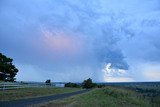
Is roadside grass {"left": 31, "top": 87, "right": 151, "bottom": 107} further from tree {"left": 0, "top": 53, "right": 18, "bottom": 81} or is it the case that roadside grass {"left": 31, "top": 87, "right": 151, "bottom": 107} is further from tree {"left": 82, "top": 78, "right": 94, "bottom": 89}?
tree {"left": 82, "top": 78, "right": 94, "bottom": 89}

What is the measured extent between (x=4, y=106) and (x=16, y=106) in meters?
0.90

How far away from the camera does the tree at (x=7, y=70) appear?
65.3m

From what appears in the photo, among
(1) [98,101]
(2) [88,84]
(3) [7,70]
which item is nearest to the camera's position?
(1) [98,101]

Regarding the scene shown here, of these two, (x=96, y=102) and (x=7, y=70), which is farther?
(x=7, y=70)

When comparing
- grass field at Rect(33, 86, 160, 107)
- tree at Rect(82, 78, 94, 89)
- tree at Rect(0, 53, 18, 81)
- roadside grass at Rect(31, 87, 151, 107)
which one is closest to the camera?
roadside grass at Rect(31, 87, 151, 107)

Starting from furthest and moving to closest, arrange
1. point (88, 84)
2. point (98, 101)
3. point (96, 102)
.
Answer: point (88, 84)
point (98, 101)
point (96, 102)

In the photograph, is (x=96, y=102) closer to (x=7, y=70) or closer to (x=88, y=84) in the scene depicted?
(x=7, y=70)

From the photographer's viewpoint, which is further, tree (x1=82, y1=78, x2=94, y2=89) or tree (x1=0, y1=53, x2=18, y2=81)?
tree (x1=82, y1=78, x2=94, y2=89)

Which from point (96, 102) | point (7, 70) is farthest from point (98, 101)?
point (7, 70)

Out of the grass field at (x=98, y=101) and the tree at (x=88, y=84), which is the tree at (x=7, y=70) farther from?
the tree at (x=88, y=84)

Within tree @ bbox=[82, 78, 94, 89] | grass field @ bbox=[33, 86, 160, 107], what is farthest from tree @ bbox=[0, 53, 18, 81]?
tree @ bbox=[82, 78, 94, 89]

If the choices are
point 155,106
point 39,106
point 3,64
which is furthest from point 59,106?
point 3,64

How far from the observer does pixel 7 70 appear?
217ft

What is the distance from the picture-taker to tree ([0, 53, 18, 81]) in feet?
214
